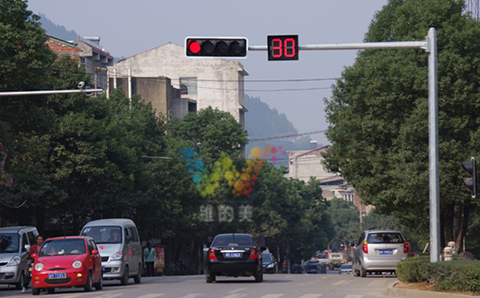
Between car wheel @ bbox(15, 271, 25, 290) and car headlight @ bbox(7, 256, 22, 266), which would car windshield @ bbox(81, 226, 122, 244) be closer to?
car headlight @ bbox(7, 256, 22, 266)

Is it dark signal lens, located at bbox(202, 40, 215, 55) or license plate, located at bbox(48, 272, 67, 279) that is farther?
license plate, located at bbox(48, 272, 67, 279)

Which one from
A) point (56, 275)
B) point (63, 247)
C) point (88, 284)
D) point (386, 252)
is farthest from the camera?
point (386, 252)

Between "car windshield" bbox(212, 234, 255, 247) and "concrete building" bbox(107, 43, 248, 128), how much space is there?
221 feet

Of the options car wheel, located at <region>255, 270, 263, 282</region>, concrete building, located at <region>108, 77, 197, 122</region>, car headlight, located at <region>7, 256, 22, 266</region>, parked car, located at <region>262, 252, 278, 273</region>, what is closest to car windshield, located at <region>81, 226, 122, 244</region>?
car headlight, located at <region>7, 256, 22, 266</region>

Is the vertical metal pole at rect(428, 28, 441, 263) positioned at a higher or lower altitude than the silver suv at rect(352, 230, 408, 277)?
higher

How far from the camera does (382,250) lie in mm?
25641

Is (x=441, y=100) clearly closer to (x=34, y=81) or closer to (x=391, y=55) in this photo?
(x=391, y=55)

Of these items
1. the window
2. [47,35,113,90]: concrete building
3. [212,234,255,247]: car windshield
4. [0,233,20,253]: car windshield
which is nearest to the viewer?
[212,234,255,247]: car windshield

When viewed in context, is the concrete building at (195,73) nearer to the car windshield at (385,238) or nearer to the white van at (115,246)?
the car windshield at (385,238)

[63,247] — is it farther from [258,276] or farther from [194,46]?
[194,46]

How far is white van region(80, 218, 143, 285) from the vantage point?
22781mm

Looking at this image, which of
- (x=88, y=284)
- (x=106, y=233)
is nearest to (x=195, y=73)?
(x=106, y=233)

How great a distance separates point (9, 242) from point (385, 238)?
1268cm

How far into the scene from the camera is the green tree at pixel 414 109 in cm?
2498
